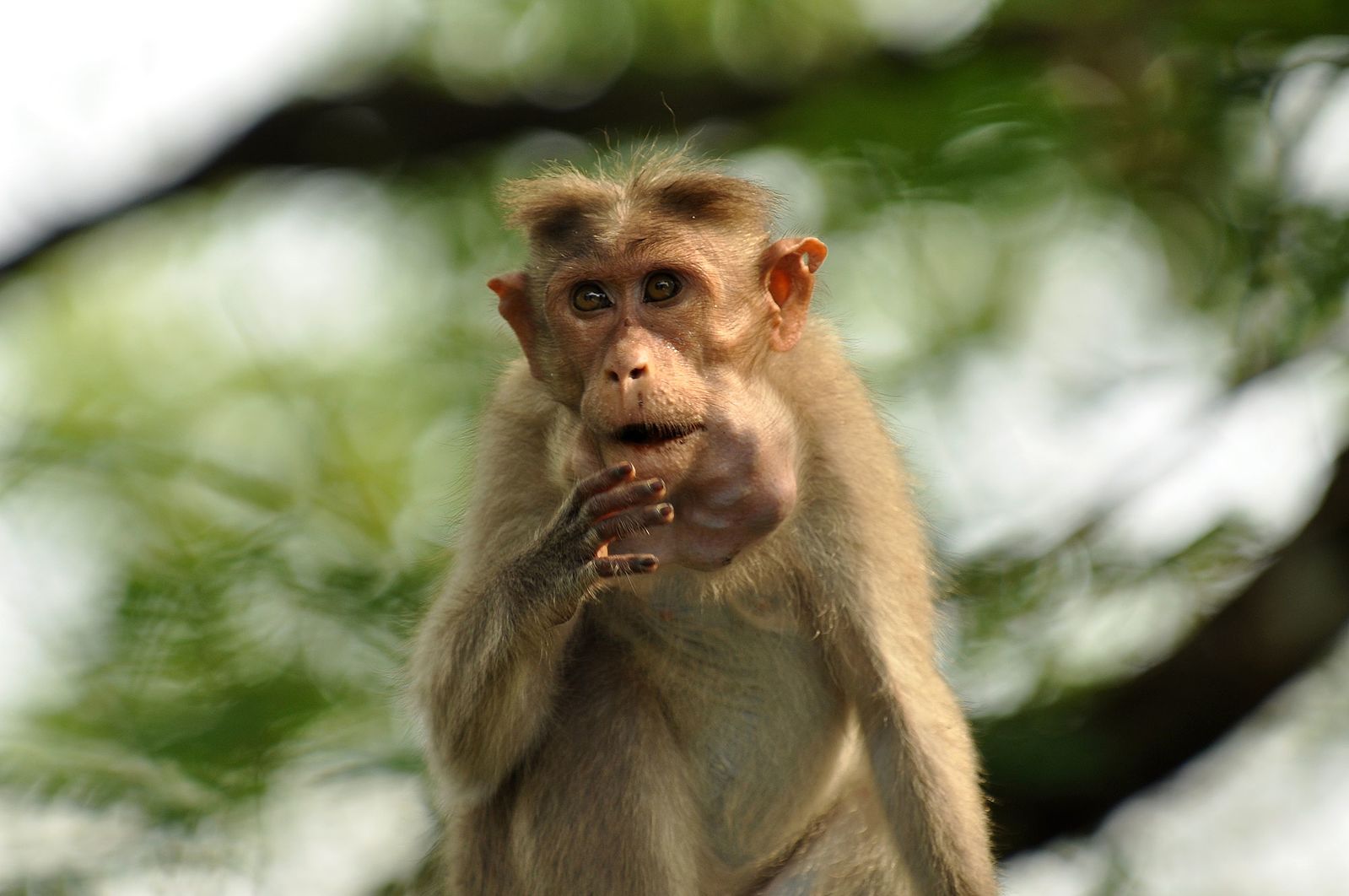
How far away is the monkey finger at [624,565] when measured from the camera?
3779 millimetres

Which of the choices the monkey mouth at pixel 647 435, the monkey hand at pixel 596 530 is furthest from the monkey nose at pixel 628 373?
the monkey hand at pixel 596 530

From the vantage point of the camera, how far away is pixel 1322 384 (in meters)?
6.72

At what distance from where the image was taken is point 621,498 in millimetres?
3756

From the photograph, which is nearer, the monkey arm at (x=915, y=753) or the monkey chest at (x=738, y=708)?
the monkey arm at (x=915, y=753)

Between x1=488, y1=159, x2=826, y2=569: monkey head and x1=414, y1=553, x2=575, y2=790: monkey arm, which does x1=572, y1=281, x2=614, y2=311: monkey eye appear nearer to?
x1=488, y1=159, x2=826, y2=569: monkey head

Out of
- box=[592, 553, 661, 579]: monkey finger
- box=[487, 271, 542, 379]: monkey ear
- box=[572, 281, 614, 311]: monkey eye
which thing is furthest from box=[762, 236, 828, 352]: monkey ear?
box=[592, 553, 661, 579]: monkey finger

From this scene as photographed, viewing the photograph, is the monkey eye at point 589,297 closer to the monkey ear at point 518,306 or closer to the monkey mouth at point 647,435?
the monkey ear at point 518,306

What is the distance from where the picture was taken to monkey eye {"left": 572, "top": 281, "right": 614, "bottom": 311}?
4.36 meters

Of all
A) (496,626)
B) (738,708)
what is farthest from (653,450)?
(738,708)

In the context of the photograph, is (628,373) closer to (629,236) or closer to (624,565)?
(624,565)

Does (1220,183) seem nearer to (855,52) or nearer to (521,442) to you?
(855,52)

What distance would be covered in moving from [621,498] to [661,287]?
0.85 metres

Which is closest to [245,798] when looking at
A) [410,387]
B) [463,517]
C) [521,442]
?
[463,517]

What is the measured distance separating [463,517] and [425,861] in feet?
4.77
